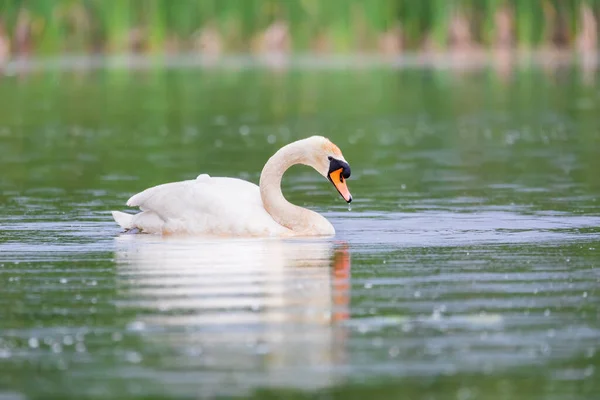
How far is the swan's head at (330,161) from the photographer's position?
545 inches

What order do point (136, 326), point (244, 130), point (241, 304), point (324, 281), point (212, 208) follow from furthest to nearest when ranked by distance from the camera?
point (244, 130) < point (212, 208) < point (324, 281) < point (241, 304) < point (136, 326)

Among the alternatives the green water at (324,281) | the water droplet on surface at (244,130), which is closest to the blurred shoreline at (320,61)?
the water droplet on surface at (244,130)

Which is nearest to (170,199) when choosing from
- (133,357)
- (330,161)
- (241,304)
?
(330,161)

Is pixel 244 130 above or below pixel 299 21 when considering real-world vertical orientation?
below

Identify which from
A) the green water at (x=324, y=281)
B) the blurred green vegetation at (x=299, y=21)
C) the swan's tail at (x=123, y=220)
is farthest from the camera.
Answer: the blurred green vegetation at (x=299, y=21)

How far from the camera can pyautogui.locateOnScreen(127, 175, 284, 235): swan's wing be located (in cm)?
1362

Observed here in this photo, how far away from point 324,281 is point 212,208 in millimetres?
2960

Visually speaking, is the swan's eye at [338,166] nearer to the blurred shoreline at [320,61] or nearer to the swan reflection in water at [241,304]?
the swan reflection in water at [241,304]

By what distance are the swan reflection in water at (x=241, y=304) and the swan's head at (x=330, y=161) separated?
76 centimetres

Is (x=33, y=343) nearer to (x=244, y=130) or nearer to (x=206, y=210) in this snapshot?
(x=206, y=210)

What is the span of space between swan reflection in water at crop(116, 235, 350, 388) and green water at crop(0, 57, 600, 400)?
24 millimetres

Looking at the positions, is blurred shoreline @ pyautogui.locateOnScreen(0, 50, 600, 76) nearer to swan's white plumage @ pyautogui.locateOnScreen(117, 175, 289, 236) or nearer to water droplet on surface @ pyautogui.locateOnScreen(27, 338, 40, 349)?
swan's white plumage @ pyautogui.locateOnScreen(117, 175, 289, 236)

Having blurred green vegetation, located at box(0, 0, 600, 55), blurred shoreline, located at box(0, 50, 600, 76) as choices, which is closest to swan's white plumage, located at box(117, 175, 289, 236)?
blurred green vegetation, located at box(0, 0, 600, 55)

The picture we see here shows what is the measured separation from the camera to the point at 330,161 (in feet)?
45.6
